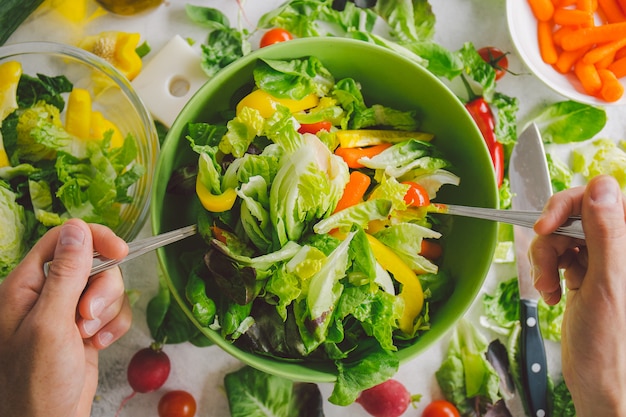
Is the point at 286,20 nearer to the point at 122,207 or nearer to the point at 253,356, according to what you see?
the point at 122,207

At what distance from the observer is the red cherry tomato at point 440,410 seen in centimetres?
188

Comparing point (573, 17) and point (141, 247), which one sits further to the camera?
point (573, 17)

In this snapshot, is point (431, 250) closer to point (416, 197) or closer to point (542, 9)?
point (416, 197)

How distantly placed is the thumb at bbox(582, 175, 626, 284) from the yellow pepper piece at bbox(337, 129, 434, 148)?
0.49 meters

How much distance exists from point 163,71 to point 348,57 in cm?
64

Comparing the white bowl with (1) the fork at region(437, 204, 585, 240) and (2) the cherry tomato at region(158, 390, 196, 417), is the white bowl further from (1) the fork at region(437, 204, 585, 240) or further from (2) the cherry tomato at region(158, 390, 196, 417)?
(2) the cherry tomato at region(158, 390, 196, 417)

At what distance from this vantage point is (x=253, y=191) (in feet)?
4.75

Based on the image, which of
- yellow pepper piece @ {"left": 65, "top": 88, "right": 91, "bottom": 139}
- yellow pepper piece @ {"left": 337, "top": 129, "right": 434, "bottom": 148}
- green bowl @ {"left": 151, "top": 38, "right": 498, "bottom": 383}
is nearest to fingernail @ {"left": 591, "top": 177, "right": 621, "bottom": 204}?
green bowl @ {"left": 151, "top": 38, "right": 498, "bottom": 383}

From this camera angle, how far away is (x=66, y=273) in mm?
1256

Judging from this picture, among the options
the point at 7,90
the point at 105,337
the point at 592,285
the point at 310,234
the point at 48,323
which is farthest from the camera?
the point at 7,90

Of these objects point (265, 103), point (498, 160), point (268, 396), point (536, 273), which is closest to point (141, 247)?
point (265, 103)

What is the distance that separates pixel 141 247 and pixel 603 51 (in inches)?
59.1

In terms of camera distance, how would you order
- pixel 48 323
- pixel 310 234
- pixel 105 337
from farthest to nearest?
1. pixel 105 337
2. pixel 310 234
3. pixel 48 323

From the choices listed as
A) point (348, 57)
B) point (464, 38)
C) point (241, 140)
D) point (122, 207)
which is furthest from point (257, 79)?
point (464, 38)
